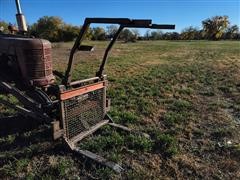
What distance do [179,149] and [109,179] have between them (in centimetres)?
110

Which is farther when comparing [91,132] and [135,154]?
[91,132]

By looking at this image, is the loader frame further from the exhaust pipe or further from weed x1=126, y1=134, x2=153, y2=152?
the exhaust pipe

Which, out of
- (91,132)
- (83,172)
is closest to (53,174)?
(83,172)

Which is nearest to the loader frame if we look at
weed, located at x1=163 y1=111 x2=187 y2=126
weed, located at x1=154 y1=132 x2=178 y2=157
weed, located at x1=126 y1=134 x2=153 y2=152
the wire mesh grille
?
the wire mesh grille

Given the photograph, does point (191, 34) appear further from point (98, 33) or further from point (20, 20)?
point (20, 20)

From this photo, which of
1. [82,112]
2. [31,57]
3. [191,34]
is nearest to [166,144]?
[82,112]

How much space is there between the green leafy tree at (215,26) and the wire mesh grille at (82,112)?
2969 inches

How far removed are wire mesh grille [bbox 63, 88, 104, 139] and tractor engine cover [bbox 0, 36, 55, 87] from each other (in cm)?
68

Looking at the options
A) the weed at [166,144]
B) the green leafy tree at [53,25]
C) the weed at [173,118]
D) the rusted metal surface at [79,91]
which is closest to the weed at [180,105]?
the weed at [173,118]

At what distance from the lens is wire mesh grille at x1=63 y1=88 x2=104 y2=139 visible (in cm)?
312

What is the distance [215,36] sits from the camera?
7194 centimetres

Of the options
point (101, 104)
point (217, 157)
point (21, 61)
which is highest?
point (21, 61)

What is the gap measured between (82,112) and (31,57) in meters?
1.06

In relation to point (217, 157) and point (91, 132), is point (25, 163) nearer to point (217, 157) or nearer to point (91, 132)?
point (91, 132)
